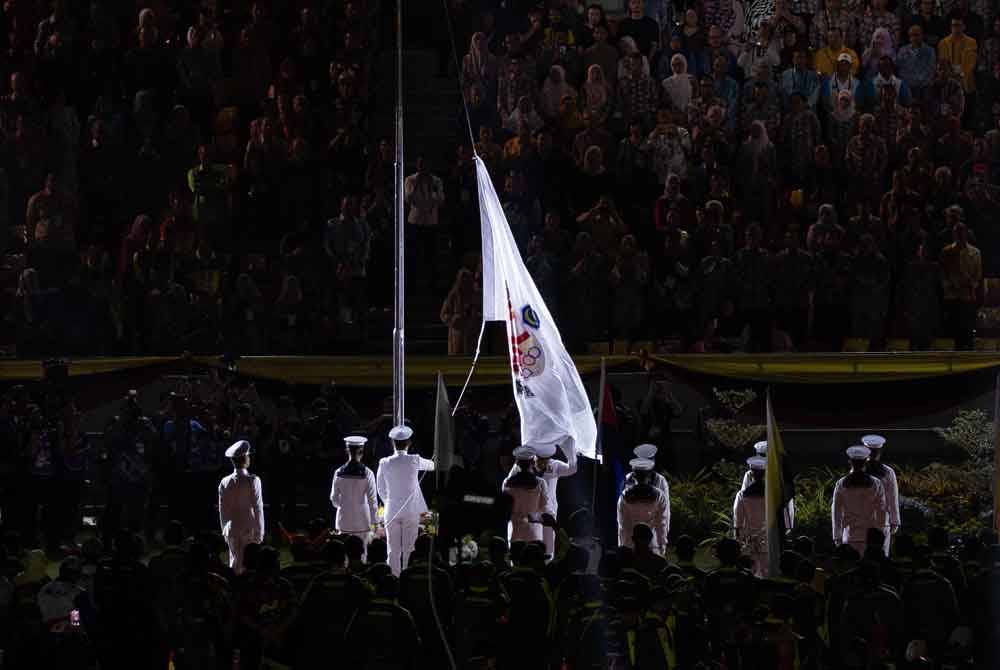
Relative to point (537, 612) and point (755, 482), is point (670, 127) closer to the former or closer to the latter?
point (755, 482)

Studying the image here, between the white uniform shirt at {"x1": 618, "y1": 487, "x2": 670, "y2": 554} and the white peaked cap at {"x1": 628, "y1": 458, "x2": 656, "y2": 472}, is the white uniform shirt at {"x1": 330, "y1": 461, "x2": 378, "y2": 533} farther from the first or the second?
the white peaked cap at {"x1": 628, "y1": 458, "x2": 656, "y2": 472}

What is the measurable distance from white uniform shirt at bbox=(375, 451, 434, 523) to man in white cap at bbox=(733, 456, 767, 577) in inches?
121

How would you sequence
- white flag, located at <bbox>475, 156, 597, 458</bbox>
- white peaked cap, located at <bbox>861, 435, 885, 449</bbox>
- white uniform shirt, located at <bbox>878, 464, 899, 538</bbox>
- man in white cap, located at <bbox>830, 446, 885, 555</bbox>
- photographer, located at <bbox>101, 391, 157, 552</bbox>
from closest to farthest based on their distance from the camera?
white flag, located at <bbox>475, 156, 597, 458</bbox>, man in white cap, located at <bbox>830, 446, 885, 555</bbox>, white uniform shirt, located at <bbox>878, 464, 899, 538</bbox>, white peaked cap, located at <bbox>861, 435, 885, 449</bbox>, photographer, located at <bbox>101, 391, 157, 552</bbox>

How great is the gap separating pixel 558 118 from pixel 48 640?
13.0m

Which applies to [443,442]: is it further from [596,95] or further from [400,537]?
[596,95]

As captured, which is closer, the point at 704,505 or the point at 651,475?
the point at 651,475

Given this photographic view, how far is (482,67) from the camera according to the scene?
93.1ft

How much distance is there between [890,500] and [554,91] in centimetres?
864

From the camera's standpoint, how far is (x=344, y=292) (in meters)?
26.5

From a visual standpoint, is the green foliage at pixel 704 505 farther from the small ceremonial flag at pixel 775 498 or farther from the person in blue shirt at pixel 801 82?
the person in blue shirt at pixel 801 82

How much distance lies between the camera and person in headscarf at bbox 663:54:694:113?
28.3 m

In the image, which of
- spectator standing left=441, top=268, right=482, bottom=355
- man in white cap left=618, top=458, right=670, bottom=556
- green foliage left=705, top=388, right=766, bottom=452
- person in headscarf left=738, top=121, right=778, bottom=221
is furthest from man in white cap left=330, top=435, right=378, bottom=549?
person in headscarf left=738, top=121, right=778, bottom=221

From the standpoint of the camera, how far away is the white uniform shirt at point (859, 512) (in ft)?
69.4

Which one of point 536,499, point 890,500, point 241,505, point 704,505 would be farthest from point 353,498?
point 890,500
